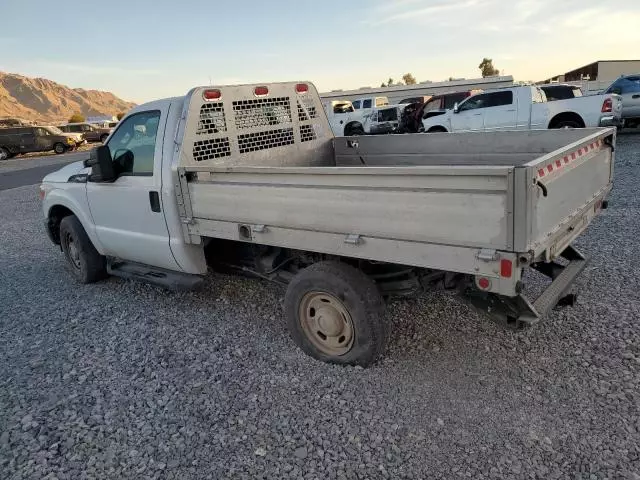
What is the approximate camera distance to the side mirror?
183 inches

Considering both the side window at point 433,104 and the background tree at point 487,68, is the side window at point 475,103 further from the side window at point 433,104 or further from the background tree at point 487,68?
the background tree at point 487,68

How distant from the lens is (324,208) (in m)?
3.27

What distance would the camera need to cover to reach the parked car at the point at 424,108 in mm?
19109

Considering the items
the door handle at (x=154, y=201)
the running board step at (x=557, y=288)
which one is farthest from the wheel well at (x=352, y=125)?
the running board step at (x=557, y=288)

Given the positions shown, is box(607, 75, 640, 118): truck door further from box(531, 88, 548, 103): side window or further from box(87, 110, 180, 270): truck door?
box(87, 110, 180, 270): truck door

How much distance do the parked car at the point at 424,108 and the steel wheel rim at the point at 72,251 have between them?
14.8 m

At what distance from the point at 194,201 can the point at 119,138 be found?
1470 millimetres

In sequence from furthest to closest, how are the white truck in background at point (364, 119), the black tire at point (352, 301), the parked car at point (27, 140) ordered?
1. the parked car at point (27, 140)
2. the white truck in background at point (364, 119)
3. the black tire at point (352, 301)

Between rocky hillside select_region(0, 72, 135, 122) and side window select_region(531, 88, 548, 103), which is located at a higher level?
rocky hillside select_region(0, 72, 135, 122)

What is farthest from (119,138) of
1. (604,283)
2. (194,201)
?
(604,283)

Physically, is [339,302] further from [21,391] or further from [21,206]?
[21,206]

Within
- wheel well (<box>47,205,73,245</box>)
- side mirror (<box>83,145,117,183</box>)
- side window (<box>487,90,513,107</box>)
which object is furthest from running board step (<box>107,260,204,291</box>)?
side window (<box>487,90,513,107</box>)

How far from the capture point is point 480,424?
2.87 metres

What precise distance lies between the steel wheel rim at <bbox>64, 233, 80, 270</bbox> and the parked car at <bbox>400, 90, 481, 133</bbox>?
48.7 ft
